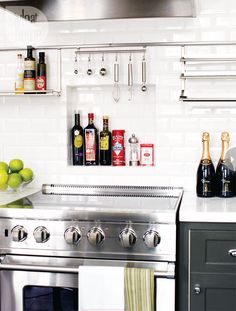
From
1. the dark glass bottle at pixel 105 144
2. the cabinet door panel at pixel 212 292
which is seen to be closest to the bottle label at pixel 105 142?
the dark glass bottle at pixel 105 144

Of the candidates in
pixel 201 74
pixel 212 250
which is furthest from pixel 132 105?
pixel 212 250

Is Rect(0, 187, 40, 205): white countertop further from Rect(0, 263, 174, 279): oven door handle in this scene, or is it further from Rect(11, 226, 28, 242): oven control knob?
Rect(0, 263, 174, 279): oven door handle

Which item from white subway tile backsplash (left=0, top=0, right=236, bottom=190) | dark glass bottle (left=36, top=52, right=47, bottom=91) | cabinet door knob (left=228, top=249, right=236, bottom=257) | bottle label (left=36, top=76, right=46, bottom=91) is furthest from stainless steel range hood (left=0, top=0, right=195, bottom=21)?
cabinet door knob (left=228, top=249, right=236, bottom=257)

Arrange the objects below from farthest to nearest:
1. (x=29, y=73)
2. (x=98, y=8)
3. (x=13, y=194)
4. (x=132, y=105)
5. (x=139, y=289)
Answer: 1. (x=132, y=105)
2. (x=29, y=73)
3. (x=13, y=194)
4. (x=98, y=8)
5. (x=139, y=289)

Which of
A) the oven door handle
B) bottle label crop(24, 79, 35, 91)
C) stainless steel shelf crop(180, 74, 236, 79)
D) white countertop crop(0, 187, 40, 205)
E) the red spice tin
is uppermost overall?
stainless steel shelf crop(180, 74, 236, 79)

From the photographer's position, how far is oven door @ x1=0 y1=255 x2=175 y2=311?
233 centimetres

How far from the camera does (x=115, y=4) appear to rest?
2.73m

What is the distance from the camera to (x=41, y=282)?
235cm

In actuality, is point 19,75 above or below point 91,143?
above

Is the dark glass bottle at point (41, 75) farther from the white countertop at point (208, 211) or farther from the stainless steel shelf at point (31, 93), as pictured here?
the white countertop at point (208, 211)

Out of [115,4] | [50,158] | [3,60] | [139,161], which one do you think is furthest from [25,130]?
[115,4]

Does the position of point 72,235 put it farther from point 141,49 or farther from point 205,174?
point 141,49

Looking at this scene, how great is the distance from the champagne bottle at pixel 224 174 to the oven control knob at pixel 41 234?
3.02 ft

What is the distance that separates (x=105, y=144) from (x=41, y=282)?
3.14ft
